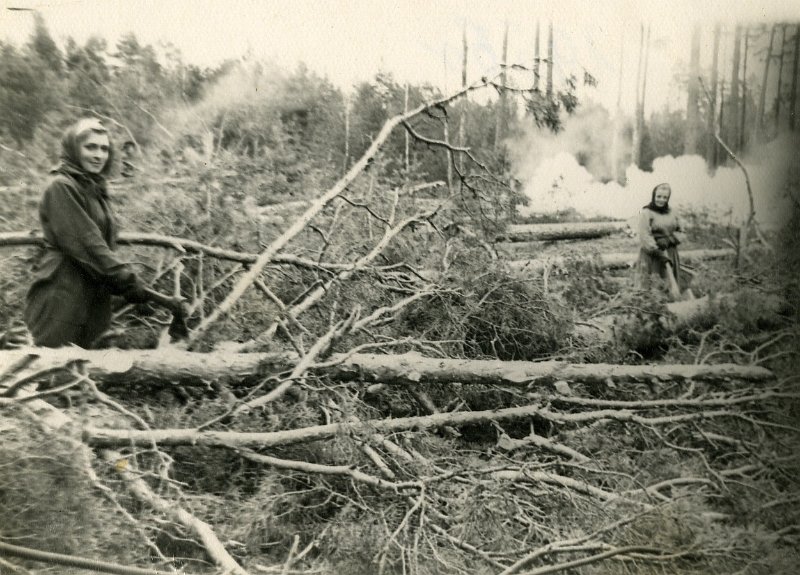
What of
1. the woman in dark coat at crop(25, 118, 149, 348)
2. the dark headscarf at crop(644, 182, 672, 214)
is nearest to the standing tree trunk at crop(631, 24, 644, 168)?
the dark headscarf at crop(644, 182, 672, 214)

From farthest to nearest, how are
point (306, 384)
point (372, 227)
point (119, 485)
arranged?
point (372, 227) → point (306, 384) → point (119, 485)

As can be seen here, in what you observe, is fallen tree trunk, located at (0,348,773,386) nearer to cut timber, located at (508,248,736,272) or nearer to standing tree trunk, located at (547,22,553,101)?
cut timber, located at (508,248,736,272)

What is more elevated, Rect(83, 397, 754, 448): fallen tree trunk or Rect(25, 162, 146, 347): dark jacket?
Rect(25, 162, 146, 347): dark jacket

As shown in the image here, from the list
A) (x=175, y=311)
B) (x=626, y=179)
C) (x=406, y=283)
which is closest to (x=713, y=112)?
(x=626, y=179)

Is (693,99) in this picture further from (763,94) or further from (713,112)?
(763,94)

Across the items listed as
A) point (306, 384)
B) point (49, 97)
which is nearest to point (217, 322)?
point (306, 384)

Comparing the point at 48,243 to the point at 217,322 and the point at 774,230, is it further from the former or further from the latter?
the point at 774,230
